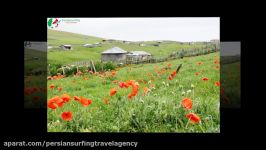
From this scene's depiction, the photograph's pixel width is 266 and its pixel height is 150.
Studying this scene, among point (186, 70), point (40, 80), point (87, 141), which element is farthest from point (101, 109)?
point (186, 70)

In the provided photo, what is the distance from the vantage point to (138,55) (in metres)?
6.77

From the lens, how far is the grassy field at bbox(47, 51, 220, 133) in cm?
602

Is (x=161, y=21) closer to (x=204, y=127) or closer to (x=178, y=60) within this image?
(x=178, y=60)

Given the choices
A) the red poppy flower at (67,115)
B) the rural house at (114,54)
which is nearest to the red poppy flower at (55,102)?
the red poppy flower at (67,115)

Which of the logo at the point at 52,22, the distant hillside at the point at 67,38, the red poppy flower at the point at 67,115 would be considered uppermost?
the logo at the point at 52,22

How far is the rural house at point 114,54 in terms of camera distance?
668 cm

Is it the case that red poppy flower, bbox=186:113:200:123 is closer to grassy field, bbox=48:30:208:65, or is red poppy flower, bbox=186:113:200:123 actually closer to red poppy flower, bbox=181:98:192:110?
red poppy flower, bbox=181:98:192:110

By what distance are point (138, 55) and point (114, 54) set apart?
393 millimetres

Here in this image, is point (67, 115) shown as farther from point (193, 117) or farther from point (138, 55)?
point (193, 117)

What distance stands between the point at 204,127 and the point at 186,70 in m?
1.03

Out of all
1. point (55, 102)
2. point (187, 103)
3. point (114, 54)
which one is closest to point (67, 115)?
point (55, 102)

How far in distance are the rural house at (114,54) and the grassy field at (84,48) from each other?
6 cm

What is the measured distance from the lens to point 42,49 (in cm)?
648

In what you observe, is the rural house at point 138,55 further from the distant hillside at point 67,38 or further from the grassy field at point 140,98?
the distant hillside at point 67,38
